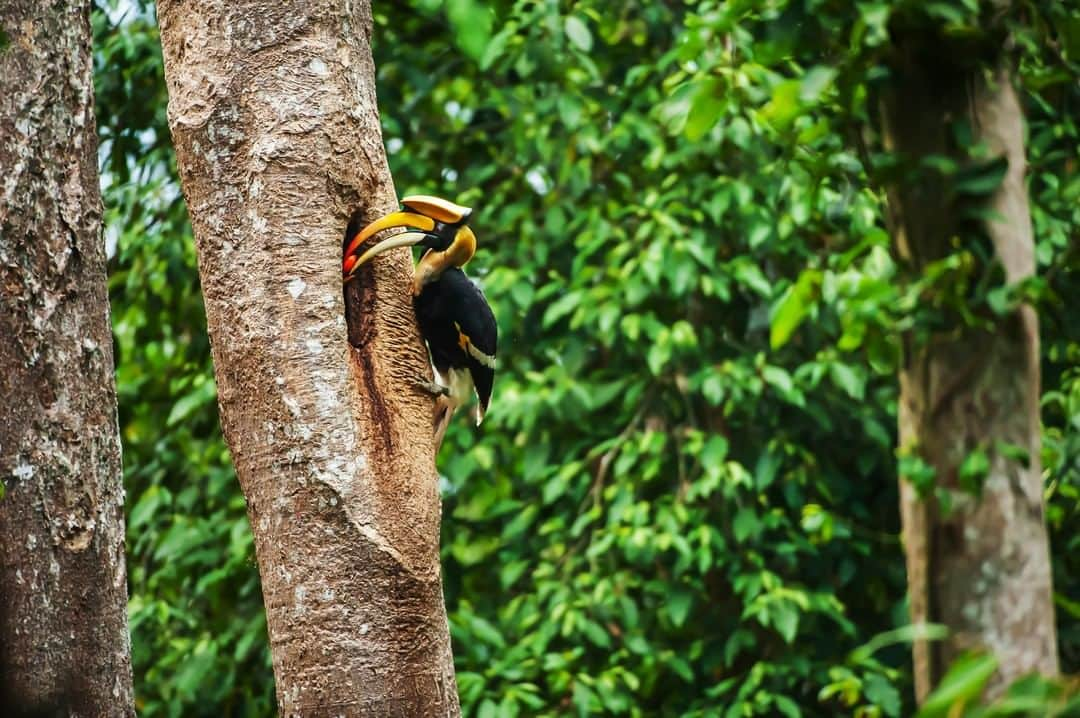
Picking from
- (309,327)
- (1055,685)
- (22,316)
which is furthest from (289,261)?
(1055,685)

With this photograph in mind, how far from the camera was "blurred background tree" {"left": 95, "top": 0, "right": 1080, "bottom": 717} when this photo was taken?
12.9ft

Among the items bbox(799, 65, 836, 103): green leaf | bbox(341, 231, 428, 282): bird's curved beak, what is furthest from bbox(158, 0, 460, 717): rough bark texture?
bbox(799, 65, 836, 103): green leaf

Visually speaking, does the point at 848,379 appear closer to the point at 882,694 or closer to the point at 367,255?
the point at 882,694

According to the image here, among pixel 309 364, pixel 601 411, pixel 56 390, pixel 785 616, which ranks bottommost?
pixel 785 616

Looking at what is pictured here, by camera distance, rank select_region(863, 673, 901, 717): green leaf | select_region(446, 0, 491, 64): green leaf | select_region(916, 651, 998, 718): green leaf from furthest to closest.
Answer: select_region(863, 673, 901, 717): green leaf → select_region(446, 0, 491, 64): green leaf → select_region(916, 651, 998, 718): green leaf

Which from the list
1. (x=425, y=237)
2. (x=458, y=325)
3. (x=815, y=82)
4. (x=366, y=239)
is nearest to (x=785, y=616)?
(x=458, y=325)

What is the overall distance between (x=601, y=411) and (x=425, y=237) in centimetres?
220

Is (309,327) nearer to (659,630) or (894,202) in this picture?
(894,202)

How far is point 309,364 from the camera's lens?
2000mm

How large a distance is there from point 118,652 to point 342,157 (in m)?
1.06

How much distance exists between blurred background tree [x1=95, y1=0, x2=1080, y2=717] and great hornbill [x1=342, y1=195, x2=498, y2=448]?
1121mm

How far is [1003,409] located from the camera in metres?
1.66

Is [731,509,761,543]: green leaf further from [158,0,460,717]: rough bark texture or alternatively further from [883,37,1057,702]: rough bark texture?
[883,37,1057,702]: rough bark texture

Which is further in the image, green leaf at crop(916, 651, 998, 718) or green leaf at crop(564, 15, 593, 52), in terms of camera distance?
green leaf at crop(564, 15, 593, 52)
